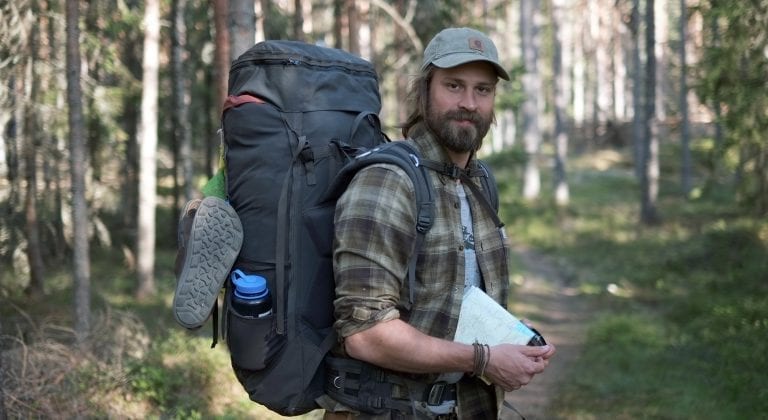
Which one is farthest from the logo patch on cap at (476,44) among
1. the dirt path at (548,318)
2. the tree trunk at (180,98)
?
the tree trunk at (180,98)

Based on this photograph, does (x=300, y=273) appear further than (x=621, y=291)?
No

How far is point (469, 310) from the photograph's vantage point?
104 inches

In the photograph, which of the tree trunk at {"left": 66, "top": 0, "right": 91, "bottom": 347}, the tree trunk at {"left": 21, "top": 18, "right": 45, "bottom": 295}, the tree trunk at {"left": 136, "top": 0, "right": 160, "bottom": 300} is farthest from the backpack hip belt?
the tree trunk at {"left": 136, "top": 0, "right": 160, "bottom": 300}


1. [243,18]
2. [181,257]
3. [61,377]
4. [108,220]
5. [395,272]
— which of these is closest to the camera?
[395,272]

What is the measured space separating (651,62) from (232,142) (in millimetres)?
17829

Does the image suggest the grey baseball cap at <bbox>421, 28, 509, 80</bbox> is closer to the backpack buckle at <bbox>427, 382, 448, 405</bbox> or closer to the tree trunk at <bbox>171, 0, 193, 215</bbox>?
the backpack buckle at <bbox>427, 382, 448, 405</bbox>

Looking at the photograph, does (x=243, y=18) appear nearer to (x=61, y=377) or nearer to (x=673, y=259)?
(x=61, y=377)

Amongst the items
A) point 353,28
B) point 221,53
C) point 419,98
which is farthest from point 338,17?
point 419,98

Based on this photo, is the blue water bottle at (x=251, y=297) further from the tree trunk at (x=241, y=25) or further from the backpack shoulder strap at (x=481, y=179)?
the tree trunk at (x=241, y=25)

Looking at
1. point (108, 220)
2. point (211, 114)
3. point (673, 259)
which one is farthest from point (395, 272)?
point (108, 220)

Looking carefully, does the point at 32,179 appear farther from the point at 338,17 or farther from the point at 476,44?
the point at 476,44

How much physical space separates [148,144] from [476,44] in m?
11.5

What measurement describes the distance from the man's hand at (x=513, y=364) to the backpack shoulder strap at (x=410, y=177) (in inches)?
13.1

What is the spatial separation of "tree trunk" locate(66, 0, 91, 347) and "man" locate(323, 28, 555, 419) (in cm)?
599
